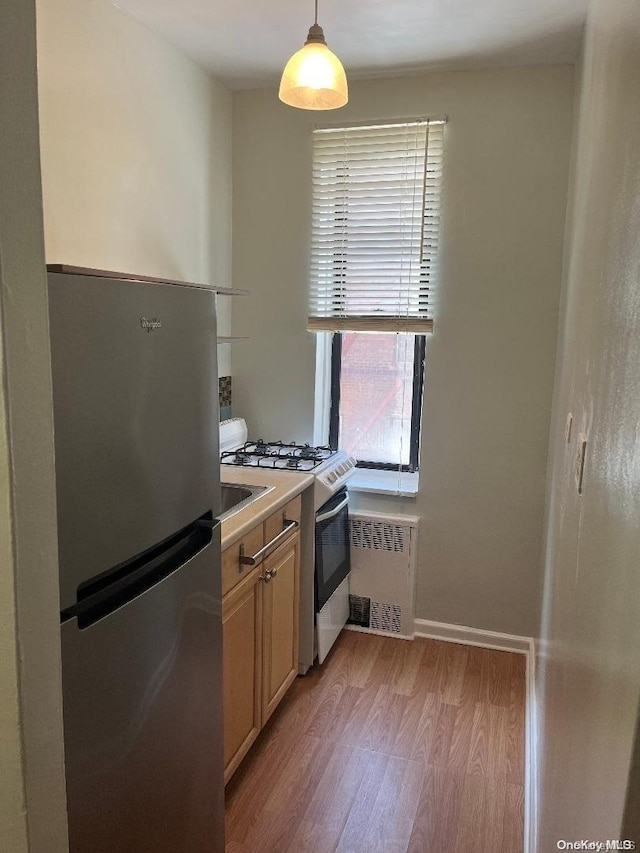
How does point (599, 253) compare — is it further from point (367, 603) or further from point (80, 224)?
point (367, 603)

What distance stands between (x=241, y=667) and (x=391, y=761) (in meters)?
0.70

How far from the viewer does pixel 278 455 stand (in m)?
2.96

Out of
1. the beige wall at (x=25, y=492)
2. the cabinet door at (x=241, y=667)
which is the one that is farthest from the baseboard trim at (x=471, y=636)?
the beige wall at (x=25, y=492)

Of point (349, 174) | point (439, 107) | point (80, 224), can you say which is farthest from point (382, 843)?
point (439, 107)

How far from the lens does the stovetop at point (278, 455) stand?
110 inches

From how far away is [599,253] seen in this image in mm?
1243

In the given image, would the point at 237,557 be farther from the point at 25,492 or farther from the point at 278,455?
the point at 25,492

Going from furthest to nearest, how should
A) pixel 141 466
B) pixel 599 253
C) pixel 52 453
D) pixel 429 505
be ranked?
pixel 429 505
pixel 141 466
pixel 599 253
pixel 52 453

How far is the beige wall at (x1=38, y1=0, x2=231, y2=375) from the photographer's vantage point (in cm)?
205

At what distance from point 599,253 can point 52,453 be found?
1051 millimetres

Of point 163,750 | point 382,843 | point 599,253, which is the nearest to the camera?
point 599,253

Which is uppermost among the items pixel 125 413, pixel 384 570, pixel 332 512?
pixel 125 413

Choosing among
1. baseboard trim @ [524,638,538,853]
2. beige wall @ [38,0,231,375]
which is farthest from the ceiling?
baseboard trim @ [524,638,538,853]

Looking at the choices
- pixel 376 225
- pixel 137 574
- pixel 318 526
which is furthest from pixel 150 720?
pixel 376 225
